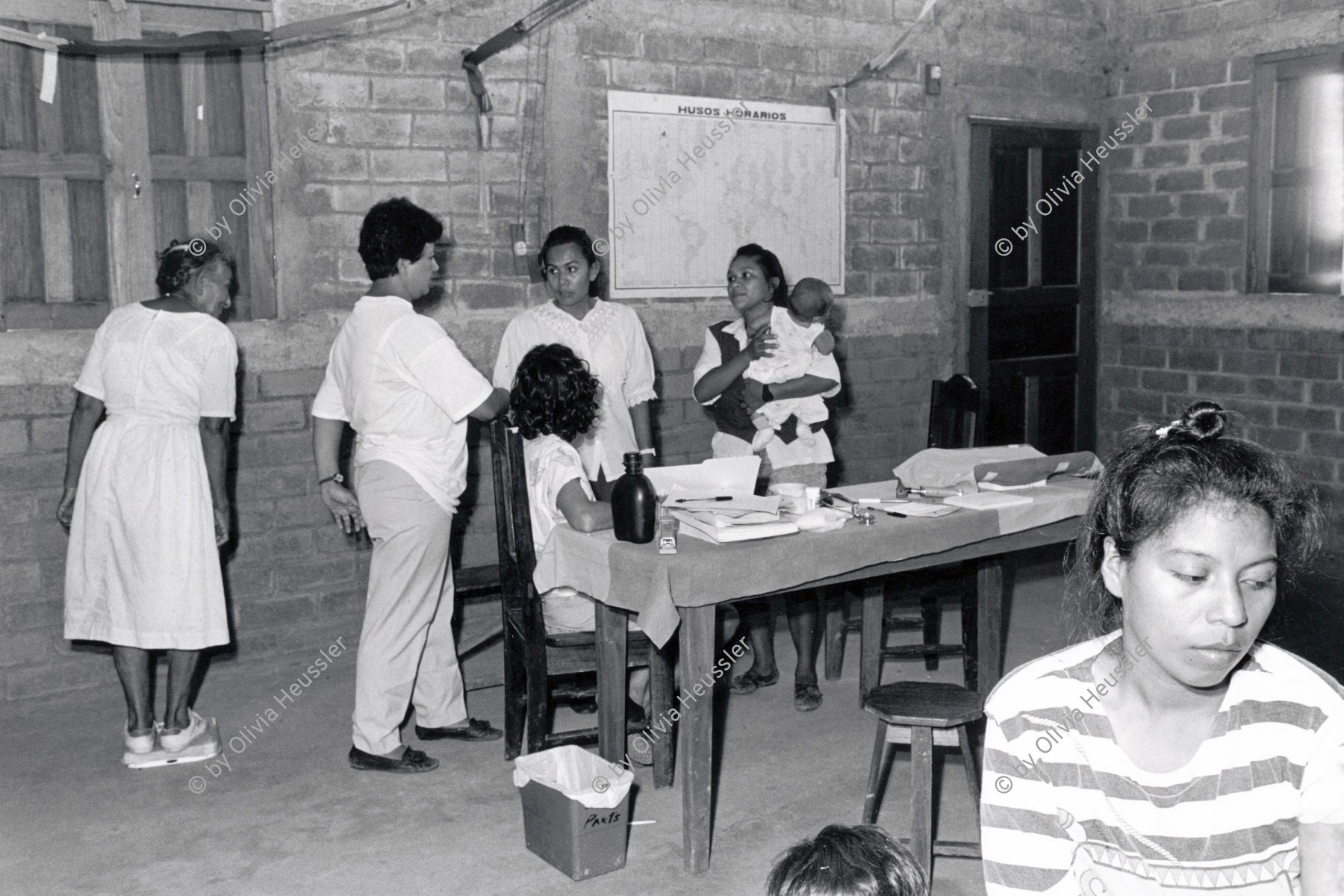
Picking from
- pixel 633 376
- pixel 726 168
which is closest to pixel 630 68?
pixel 726 168

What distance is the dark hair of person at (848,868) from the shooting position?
1.73m

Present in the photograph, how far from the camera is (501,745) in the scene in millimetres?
4344

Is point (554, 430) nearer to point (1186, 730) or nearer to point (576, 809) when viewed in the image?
point (576, 809)

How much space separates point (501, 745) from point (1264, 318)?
482 cm

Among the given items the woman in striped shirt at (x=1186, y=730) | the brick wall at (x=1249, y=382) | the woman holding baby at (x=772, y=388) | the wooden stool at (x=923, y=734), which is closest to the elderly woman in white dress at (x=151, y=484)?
the woman holding baby at (x=772, y=388)

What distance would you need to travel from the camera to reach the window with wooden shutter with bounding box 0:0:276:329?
4.66m

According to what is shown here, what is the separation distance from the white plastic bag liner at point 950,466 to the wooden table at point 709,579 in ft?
0.66

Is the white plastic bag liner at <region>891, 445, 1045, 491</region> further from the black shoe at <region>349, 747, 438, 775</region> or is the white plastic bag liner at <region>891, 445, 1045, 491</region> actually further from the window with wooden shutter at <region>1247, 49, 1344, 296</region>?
the window with wooden shutter at <region>1247, 49, 1344, 296</region>

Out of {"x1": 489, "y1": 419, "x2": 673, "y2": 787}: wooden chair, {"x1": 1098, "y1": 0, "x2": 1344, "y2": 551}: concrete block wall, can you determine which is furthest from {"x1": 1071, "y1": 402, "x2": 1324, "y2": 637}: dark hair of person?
{"x1": 1098, "y1": 0, "x2": 1344, "y2": 551}: concrete block wall

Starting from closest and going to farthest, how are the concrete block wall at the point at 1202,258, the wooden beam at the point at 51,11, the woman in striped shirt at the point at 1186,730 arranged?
1. the woman in striped shirt at the point at 1186,730
2. the wooden beam at the point at 51,11
3. the concrete block wall at the point at 1202,258

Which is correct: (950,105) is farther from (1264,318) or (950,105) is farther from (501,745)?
(501,745)

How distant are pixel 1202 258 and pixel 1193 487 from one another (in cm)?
619

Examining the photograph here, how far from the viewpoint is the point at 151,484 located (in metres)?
4.16

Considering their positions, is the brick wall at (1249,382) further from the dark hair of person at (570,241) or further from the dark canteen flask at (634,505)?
the dark canteen flask at (634,505)
